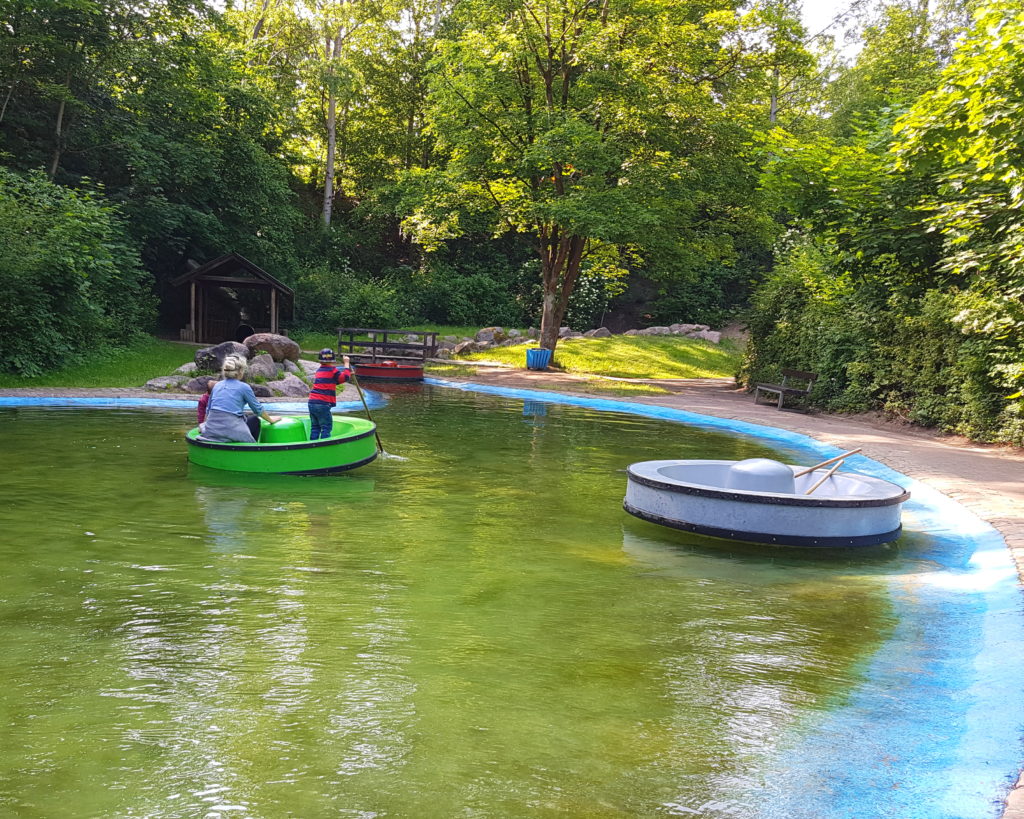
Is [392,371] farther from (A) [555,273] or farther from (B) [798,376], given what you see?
(B) [798,376]

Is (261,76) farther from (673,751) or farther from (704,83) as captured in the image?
(673,751)

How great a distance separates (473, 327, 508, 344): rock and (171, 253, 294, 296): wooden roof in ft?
26.3

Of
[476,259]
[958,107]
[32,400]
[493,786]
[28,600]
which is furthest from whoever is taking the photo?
[476,259]

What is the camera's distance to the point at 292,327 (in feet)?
117

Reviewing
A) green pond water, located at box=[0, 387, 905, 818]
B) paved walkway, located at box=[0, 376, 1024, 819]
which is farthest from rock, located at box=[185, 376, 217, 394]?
green pond water, located at box=[0, 387, 905, 818]

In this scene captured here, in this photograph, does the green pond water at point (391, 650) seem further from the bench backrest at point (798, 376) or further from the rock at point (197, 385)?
the bench backrest at point (798, 376)

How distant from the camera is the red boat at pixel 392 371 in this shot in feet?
79.6

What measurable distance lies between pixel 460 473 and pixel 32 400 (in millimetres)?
9824

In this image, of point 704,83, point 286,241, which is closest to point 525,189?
point 704,83

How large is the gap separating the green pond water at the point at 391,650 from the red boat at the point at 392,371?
43.9 feet

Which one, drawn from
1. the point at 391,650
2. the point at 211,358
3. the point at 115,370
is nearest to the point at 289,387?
the point at 211,358

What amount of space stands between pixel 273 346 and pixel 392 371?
354cm

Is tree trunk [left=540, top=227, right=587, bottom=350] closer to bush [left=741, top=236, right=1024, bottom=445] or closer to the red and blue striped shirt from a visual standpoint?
bush [left=741, top=236, right=1024, bottom=445]

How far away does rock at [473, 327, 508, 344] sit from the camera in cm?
3481
